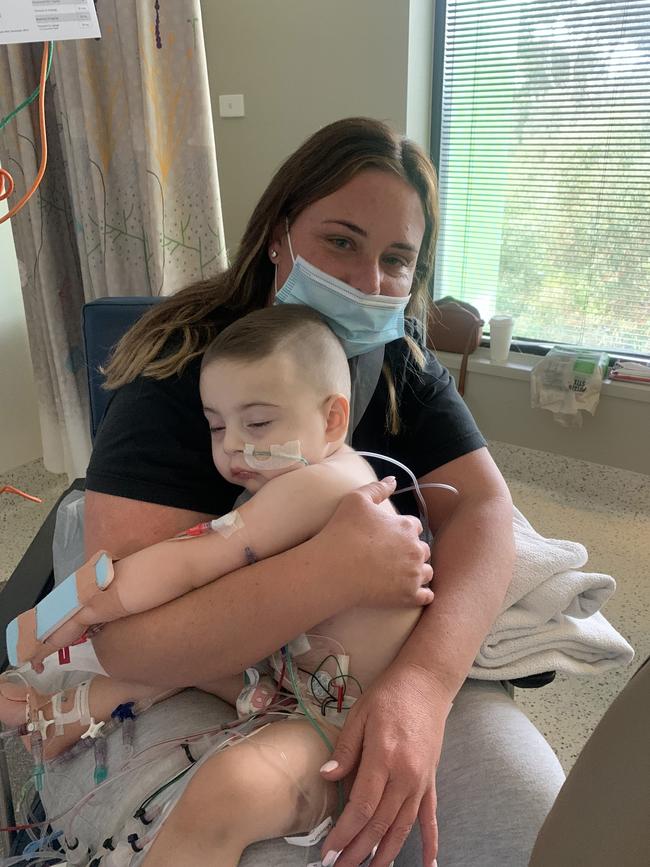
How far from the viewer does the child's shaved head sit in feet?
2.99

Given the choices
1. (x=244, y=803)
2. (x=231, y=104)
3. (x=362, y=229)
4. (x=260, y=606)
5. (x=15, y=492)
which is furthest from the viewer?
(x=231, y=104)

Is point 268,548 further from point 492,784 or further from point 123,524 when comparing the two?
point 492,784

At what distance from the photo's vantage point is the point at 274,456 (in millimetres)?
899

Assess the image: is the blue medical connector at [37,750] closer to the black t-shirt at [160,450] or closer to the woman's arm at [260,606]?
the woman's arm at [260,606]

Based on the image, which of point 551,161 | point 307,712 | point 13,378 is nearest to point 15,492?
point 13,378

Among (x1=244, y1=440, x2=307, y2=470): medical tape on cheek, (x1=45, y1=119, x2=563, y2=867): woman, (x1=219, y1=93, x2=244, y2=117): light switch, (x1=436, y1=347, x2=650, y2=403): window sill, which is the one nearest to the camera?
(x1=45, y1=119, x2=563, y2=867): woman

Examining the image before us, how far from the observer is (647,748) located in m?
0.43

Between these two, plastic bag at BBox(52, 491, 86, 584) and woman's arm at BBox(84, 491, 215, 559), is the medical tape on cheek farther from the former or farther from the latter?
plastic bag at BBox(52, 491, 86, 584)

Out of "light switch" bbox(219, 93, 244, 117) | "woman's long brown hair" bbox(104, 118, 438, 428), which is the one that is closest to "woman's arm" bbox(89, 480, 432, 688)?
"woman's long brown hair" bbox(104, 118, 438, 428)

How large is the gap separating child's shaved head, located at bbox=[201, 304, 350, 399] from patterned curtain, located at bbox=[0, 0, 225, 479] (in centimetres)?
105

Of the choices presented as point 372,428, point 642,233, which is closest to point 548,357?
point 642,233

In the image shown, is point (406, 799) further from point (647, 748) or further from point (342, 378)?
point (342, 378)

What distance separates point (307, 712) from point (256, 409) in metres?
0.40

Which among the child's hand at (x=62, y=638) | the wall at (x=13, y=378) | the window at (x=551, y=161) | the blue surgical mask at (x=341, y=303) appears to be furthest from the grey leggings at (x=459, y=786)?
the window at (x=551, y=161)
